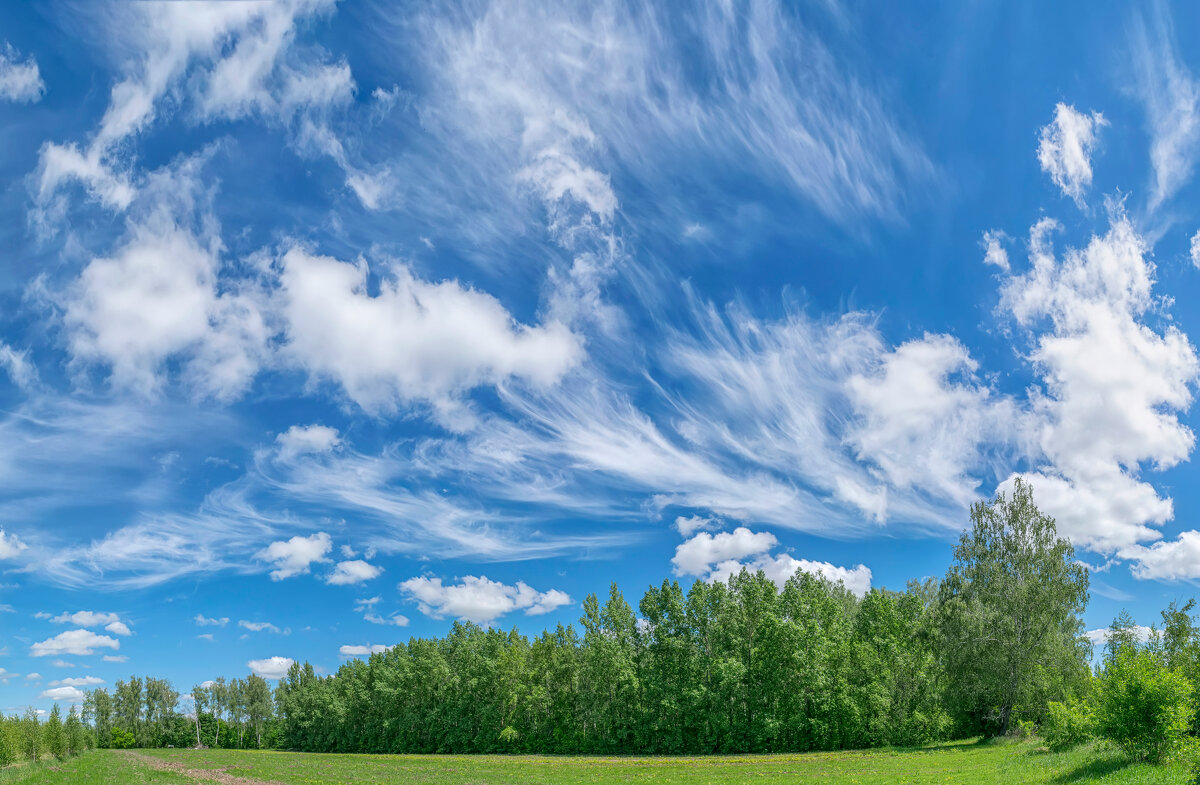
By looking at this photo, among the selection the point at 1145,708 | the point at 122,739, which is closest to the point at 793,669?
the point at 1145,708

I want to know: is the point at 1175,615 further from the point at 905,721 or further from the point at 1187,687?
the point at 1187,687

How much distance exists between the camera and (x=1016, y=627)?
6281 centimetres

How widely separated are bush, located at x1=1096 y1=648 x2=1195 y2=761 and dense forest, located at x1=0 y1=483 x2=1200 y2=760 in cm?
486

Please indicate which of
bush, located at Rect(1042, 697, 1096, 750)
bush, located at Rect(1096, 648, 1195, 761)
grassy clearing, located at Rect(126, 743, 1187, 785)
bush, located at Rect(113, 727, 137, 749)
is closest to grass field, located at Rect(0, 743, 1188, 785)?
grassy clearing, located at Rect(126, 743, 1187, 785)

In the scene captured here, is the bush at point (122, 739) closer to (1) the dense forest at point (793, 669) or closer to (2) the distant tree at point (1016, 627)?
(1) the dense forest at point (793, 669)

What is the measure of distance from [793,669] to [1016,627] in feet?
70.3

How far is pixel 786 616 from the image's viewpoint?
77.8 metres

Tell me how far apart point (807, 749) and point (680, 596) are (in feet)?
70.1

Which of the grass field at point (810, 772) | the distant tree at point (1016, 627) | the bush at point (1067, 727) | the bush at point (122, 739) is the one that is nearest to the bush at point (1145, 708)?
the grass field at point (810, 772)

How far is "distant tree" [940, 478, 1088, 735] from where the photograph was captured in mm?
61156

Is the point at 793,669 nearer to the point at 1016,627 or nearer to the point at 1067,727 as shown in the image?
the point at 1016,627

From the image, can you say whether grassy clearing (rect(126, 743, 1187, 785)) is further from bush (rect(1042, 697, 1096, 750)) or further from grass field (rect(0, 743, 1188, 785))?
bush (rect(1042, 697, 1096, 750))

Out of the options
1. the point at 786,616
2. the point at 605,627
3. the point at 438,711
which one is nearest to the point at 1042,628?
the point at 786,616

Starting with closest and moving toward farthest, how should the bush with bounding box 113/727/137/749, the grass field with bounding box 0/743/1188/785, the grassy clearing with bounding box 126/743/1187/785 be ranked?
the grassy clearing with bounding box 126/743/1187/785 < the grass field with bounding box 0/743/1188/785 < the bush with bounding box 113/727/137/749
